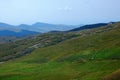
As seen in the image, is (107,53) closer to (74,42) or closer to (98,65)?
(98,65)

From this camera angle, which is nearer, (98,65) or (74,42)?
(98,65)

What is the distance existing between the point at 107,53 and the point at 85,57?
988 cm

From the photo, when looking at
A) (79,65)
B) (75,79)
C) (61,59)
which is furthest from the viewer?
(61,59)

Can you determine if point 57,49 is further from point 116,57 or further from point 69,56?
point 116,57

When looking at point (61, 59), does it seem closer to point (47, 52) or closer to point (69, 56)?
point (69, 56)

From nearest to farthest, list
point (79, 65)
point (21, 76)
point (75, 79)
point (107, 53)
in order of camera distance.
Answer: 1. point (75, 79)
2. point (21, 76)
3. point (79, 65)
4. point (107, 53)

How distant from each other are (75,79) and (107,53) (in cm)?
4323

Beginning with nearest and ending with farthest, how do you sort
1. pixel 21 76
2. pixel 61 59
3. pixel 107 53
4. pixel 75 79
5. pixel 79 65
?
pixel 75 79
pixel 21 76
pixel 79 65
pixel 107 53
pixel 61 59

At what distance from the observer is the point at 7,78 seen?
303ft

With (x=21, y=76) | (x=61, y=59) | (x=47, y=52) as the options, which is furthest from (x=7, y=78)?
(x=47, y=52)

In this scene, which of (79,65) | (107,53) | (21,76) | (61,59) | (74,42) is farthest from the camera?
(74,42)

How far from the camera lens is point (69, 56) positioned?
419ft

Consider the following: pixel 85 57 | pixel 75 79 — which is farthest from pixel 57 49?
pixel 75 79

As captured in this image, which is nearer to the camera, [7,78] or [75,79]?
[75,79]
